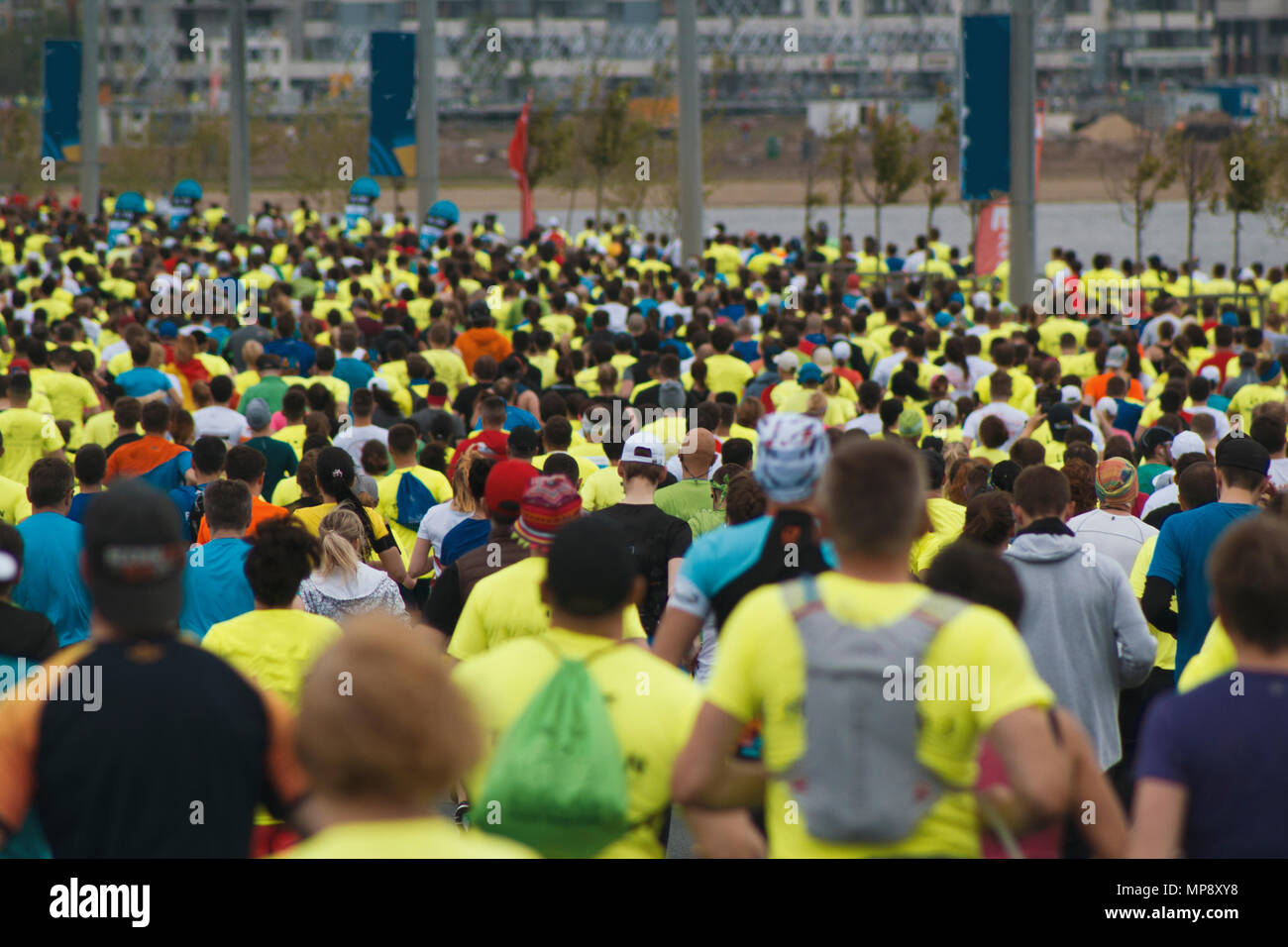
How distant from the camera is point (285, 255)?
86.8ft

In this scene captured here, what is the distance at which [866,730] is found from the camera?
3.30 m

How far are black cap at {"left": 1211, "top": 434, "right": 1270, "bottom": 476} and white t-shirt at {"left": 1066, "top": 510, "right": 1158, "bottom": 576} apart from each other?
47 cm

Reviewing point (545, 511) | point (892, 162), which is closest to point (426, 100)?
point (892, 162)

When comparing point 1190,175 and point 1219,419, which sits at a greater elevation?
point 1190,175

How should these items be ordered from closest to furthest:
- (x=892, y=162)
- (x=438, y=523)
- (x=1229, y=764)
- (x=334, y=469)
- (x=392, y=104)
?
1. (x=1229, y=764)
2. (x=334, y=469)
3. (x=438, y=523)
4. (x=392, y=104)
5. (x=892, y=162)

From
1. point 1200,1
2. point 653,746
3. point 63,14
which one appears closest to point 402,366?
point 653,746

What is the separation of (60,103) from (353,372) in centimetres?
2468

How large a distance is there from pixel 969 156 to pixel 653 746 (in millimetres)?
18914

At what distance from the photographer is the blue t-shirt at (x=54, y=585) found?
22.7 feet

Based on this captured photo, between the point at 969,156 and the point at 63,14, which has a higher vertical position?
the point at 63,14

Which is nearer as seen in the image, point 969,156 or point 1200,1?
point 969,156

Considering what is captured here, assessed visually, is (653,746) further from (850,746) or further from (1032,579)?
(1032,579)

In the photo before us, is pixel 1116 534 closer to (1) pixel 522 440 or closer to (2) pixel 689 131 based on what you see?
(1) pixel 522 440

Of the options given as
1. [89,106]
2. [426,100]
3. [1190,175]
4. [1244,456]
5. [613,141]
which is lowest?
[1244,456]
